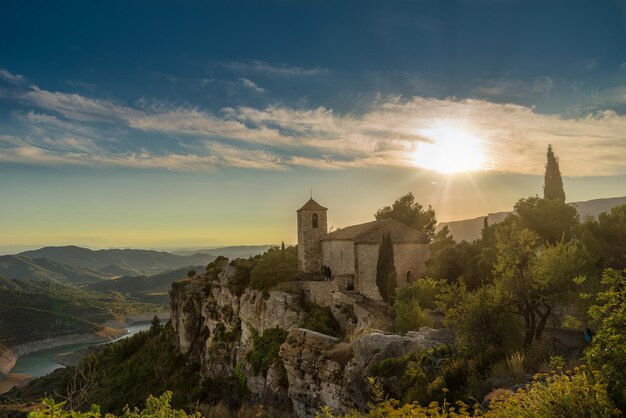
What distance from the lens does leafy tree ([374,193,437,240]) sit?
5944 centimetres

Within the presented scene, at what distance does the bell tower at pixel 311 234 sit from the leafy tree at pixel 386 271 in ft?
37.2

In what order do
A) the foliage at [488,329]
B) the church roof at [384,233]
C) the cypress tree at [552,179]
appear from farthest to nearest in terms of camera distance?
the cypress tree at [552,179] → the church roof at [384,233] → the foliage at [488,329]

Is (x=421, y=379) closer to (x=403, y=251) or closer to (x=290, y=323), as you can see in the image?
(x=290, y=323)

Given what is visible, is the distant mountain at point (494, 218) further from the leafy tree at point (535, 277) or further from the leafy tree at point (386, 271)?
the leafy tree at point (535, 277)

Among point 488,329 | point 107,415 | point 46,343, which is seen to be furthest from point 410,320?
point 46,343

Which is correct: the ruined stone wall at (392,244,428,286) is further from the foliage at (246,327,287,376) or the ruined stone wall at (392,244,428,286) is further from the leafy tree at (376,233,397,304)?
the foliage at (246,327,287,376)

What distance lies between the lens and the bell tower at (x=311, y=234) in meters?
47.3

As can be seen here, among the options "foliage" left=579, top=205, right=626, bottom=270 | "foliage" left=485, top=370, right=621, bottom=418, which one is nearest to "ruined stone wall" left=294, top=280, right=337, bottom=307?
"foliage" left=579, top=205, right=626, bottom=270

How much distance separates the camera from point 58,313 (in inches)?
6535

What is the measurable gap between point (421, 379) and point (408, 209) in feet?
149

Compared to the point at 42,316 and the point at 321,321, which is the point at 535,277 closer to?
the point at 321,321

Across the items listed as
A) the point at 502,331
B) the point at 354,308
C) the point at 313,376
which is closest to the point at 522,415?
the point at 502,331

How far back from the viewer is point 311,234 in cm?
4762

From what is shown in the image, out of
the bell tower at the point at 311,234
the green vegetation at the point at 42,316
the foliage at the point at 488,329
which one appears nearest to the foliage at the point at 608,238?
the foliage at the point at 488,329
